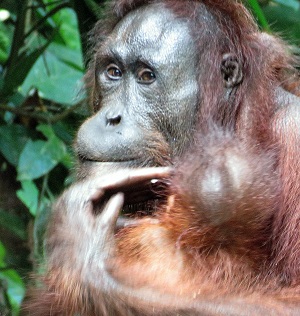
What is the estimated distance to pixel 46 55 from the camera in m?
3.38

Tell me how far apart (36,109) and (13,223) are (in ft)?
1.46

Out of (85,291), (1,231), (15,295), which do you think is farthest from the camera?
(15,295)

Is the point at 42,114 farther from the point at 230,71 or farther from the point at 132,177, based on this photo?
the point at 132,177

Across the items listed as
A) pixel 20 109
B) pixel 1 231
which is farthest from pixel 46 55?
pixel 1 231

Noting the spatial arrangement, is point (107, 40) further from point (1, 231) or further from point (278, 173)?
point (1, 231)

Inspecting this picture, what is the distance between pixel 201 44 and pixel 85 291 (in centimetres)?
84

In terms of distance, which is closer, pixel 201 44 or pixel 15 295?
pixel 201 44

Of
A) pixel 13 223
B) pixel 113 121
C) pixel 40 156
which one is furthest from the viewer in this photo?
pixel 13 223

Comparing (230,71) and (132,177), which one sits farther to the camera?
(230,71)

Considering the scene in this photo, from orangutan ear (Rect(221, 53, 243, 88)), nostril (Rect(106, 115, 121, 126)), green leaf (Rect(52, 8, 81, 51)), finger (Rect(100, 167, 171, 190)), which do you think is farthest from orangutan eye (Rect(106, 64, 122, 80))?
green leaf (Rect(52, 8, 81, 51))

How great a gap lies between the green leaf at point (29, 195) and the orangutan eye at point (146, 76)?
0.90 metres

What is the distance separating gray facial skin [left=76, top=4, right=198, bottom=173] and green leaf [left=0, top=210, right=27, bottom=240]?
729 millimetres

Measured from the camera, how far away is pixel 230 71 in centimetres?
249

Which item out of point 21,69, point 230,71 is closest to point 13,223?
point 21,69
